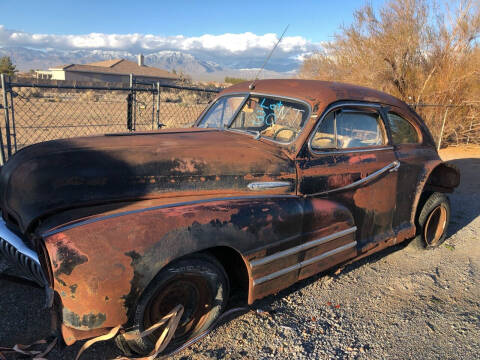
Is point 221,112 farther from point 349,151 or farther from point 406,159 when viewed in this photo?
point 406,159

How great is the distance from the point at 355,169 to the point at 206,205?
1.54m

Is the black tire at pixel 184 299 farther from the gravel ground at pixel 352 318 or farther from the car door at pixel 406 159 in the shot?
the car door at pixel 406 159

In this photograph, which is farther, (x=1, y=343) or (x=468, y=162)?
(x=468, y=162)

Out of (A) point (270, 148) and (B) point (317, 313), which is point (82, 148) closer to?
(A) point (270, 148)

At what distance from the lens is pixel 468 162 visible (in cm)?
981

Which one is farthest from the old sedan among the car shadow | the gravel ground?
the car shadow

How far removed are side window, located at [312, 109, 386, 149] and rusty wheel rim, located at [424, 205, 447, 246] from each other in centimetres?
154

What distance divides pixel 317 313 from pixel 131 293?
1.69 m

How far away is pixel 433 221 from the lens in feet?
14.9

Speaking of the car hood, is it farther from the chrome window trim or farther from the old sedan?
the chrome window trim

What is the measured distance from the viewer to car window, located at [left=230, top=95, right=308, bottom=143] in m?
3.17

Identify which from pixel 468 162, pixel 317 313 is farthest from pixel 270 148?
pixel 468 162

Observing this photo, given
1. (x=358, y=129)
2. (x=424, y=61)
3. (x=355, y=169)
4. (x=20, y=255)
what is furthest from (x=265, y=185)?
(x=424, y=61)

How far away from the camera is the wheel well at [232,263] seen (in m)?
2.58
